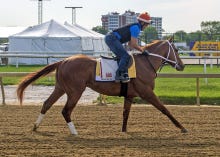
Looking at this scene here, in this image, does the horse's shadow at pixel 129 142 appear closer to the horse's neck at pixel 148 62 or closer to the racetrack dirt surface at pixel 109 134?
the racetrack dirt surface at pixel 109 134

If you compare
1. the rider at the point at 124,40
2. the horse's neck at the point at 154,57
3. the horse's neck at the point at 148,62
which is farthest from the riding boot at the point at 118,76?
the horse's neck at the point at 154,57

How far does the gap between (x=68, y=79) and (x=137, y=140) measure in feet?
6.08

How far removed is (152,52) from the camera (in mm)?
11719

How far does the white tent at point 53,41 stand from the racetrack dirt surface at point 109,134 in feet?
75.1

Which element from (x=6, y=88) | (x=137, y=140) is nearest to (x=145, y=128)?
(x=137, y=140)

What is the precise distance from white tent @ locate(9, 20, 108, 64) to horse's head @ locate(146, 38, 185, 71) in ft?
82.0

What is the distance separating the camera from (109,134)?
10844mm

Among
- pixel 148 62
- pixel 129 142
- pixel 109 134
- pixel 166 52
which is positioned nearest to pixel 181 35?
pixel 166 52

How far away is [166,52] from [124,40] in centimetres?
112

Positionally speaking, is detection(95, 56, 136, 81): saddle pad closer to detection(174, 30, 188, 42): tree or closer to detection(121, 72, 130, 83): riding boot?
Result: detection(121, 72, 130, 83): riding boot

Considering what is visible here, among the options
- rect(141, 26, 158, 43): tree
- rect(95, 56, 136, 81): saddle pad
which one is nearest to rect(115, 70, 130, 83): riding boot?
rect(95, 56, 136, 81): saddle pad

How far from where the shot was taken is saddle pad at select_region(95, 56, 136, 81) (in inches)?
435

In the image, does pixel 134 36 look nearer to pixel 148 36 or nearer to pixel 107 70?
pixel 107 70

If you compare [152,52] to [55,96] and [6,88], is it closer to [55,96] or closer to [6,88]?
[55,96]
